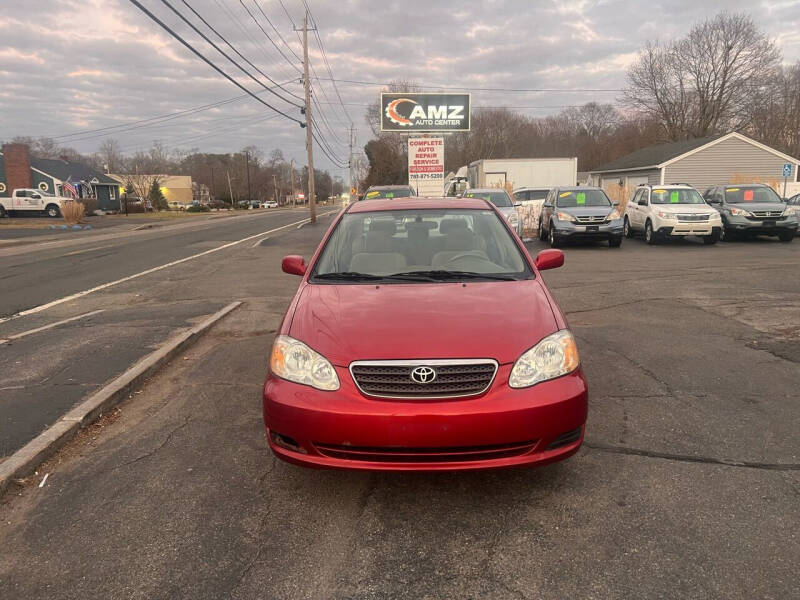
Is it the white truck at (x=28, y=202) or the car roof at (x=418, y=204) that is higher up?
the white truck at (x=28, y=202)

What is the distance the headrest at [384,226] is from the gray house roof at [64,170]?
62362 millimetres

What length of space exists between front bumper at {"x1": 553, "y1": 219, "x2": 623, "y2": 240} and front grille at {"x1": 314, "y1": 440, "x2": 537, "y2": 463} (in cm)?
1392

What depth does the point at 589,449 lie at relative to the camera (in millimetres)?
3613

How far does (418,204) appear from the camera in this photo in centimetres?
485

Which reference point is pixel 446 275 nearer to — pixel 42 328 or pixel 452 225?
pixel 452 225

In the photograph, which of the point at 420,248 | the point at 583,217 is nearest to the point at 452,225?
the point at 420,248

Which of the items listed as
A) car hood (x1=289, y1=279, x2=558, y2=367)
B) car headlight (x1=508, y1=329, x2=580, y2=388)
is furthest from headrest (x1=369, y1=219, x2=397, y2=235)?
car headlight (x1=508, y1=329, x2=580, y2=388)

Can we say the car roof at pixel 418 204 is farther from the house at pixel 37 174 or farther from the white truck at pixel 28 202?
the house at pixel 37 174

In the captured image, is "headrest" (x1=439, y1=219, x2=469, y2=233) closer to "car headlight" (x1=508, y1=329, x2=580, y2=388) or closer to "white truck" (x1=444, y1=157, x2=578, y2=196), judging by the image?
"car headlight" (x1=508, y1=329, x2=580, y2=388)

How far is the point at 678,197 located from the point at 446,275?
15.5 m

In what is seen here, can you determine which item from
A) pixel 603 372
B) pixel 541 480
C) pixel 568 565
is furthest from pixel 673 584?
pixel 603 372

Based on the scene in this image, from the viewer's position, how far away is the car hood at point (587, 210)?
15.8m

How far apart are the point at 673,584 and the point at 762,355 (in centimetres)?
408

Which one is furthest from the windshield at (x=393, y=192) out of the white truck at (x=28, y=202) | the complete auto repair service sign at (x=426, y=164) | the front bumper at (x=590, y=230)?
the white truck at (x=28, y=202)
